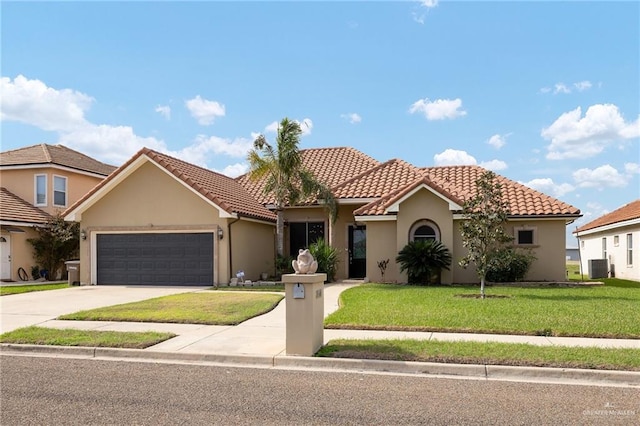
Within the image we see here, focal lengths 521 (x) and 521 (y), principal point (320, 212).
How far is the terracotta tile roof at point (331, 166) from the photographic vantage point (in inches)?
1000

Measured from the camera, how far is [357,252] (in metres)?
22.9

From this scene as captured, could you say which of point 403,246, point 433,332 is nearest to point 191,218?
point 403,246

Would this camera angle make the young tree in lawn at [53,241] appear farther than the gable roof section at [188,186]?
Yes

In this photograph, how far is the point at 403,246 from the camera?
63.4ft

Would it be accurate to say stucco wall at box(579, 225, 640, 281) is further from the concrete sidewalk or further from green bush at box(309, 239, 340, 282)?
the concrete sidewalk

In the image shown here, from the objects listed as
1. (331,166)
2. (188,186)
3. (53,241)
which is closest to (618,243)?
(331,166)

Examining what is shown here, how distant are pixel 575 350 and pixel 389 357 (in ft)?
9.49

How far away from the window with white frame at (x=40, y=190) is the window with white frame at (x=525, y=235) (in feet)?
73.2

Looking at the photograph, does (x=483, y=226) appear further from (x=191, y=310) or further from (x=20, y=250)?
(x=20, y=250)

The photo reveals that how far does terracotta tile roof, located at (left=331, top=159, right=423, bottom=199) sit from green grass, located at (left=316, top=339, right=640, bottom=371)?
1360cm

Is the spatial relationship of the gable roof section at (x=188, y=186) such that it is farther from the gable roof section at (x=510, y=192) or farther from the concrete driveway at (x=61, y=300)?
the gable roof section at (x=510, y=192)

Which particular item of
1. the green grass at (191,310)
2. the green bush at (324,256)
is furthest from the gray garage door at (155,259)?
the green grass at (191,310)

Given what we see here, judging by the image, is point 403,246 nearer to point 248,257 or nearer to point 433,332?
point 248,257

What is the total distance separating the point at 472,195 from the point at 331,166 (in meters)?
8.19
